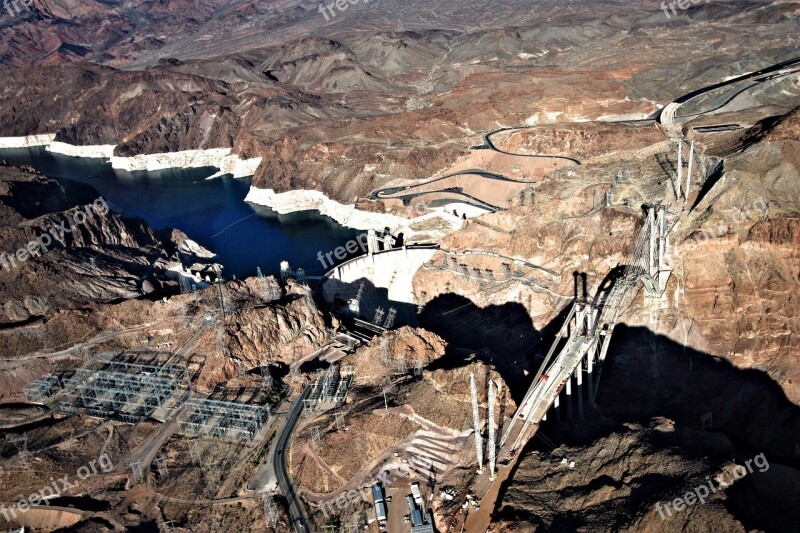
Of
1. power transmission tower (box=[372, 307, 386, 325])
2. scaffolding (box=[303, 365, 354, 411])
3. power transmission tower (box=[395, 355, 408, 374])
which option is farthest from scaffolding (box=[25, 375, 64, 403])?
power transmission tower (box=[372, 307, 386, 325])

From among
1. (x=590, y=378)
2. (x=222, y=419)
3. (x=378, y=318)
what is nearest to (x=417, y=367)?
(x=590, y=378)

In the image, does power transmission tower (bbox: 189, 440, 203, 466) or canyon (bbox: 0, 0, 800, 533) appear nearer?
canyon (bbox: 0, 0, 800, 533)

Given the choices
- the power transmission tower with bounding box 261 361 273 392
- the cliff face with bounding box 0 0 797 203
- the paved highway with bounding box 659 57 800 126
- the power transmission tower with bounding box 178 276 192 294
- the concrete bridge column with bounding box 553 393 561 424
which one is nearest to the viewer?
the concrete bridge column with bounding box 553 393 561 424

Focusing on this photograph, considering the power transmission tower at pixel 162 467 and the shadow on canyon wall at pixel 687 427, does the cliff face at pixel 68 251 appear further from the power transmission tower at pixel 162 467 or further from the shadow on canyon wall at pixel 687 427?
the shadow on canyon wall at pixel 687 427

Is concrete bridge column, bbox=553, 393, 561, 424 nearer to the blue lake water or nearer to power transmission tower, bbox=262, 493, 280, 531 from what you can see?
power transmission tower, bbox=262, 493, 280, 531

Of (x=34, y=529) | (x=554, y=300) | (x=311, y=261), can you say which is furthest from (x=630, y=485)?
(x=311, y=261)
